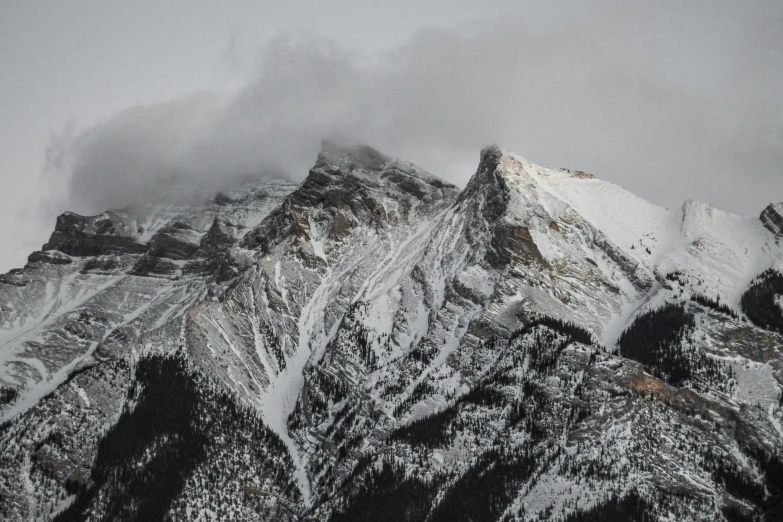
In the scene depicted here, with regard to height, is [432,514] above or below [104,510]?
above

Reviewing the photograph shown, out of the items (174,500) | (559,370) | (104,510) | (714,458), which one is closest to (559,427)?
(559,370)

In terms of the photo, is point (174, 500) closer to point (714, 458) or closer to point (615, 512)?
point (615, 512)

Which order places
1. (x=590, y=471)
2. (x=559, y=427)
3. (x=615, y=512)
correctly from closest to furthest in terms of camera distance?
(x=615, y=512) → (x=590, y=471) → (x=559, y=427)

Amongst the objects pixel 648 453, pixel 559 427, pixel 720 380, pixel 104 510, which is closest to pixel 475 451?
pixel 559 427

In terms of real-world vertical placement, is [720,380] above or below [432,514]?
above

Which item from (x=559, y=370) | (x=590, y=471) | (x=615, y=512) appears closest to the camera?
(x=615, y=512)

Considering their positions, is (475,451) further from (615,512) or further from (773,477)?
(773,477)

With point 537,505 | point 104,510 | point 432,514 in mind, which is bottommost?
point 104,510

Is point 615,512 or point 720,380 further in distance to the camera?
point 720,380

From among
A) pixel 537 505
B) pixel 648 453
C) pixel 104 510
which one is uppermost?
pixel 648 453
